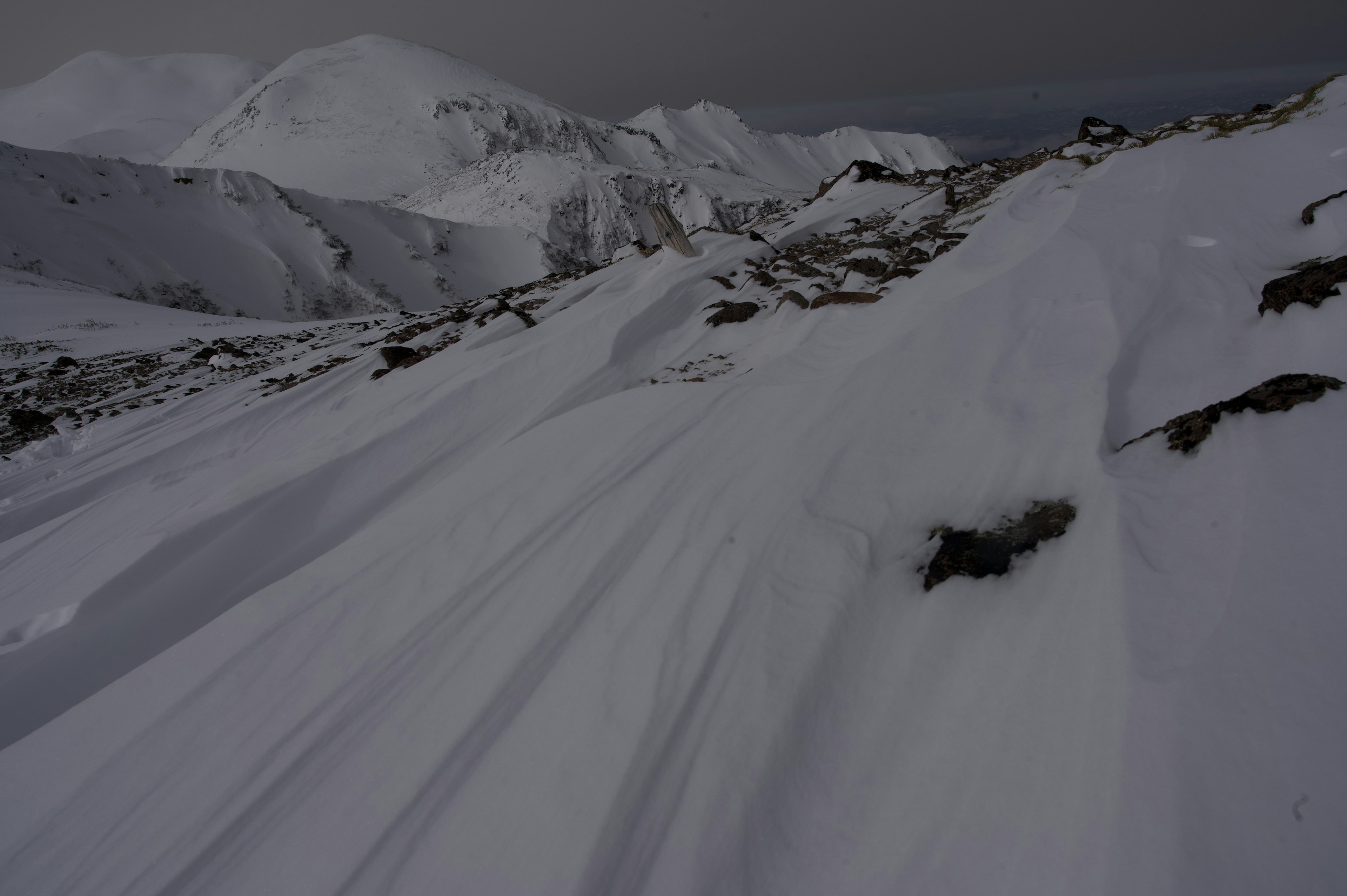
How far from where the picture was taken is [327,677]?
6.97 feet

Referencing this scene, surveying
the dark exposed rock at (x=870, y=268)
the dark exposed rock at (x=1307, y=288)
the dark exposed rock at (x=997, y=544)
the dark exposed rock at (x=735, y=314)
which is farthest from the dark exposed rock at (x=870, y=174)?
the dark exposed rock at (x=997, y=544)

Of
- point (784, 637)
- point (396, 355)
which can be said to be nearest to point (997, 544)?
point (784, 637)

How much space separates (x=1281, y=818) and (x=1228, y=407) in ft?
4.66

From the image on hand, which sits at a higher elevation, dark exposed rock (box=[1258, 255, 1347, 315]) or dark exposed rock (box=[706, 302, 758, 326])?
dark exposed rock (box=[706, 302, 758, 326])

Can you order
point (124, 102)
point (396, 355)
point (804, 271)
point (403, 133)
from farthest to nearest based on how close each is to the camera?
point (124, 102), point (403, 133), point (396, 355), point (804, 271)

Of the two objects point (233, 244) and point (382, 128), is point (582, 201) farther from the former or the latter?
point (382, 128)

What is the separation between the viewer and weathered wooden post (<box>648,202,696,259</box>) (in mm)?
7211

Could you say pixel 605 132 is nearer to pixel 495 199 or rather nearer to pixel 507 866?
pixel 495 199

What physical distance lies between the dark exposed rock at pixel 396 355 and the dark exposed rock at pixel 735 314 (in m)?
4.11

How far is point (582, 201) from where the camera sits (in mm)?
41281

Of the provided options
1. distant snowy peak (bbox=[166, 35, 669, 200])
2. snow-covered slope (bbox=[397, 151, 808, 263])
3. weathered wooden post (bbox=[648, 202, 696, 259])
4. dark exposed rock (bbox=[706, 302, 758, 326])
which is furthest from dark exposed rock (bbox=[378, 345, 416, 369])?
distant snowy peak (bbox=[166, 35, 669, 200])

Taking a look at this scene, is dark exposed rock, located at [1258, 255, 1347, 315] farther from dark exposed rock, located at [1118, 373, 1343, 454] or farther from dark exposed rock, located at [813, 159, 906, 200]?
dark exposed rock, located at [813, 159, 906, 200]

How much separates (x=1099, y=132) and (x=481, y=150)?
74.8 meters

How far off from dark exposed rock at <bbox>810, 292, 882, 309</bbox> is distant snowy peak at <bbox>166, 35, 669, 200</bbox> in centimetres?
6385
